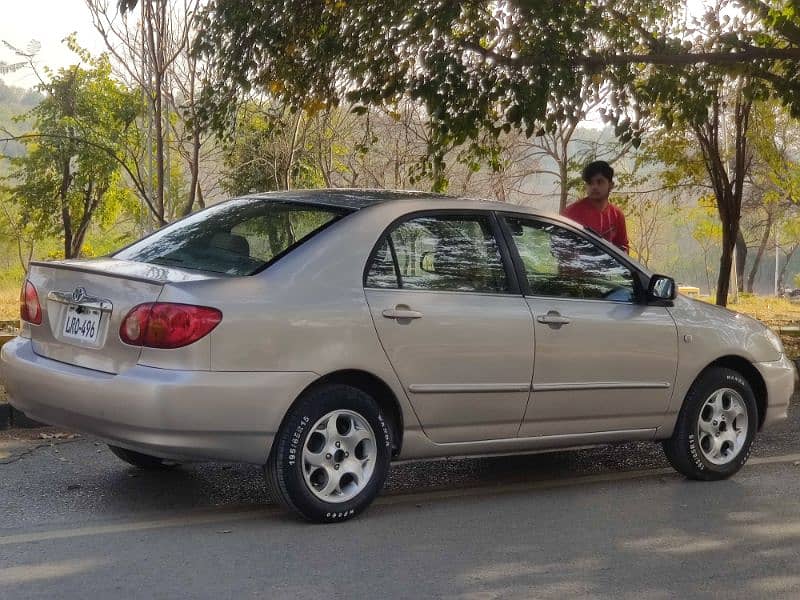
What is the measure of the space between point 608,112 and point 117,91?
36699 millimetres

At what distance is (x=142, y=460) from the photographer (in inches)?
261

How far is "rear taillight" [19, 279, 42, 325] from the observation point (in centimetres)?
581

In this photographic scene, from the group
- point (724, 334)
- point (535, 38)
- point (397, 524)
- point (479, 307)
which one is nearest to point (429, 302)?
point (479, 307)

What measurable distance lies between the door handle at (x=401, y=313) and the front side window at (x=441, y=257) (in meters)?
0.13

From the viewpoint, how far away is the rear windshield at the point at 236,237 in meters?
5.67

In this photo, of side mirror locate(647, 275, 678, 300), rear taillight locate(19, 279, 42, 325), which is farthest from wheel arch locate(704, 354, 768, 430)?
rear taillight locate(19, 279, 42, 325)

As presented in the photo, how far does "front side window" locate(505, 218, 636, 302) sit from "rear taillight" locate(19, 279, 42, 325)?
237 centimetres

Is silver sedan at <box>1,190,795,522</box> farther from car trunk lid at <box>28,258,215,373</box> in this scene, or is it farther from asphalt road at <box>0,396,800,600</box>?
asphalt road at <box>0,396,800,600</box>

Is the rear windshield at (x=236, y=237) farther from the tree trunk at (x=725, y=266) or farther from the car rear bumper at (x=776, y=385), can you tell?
the tree trunk at (x=725, y=266)

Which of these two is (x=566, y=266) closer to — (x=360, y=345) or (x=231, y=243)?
(x=360, y=345)

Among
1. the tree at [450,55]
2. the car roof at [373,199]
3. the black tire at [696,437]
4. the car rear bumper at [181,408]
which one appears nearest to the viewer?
the car rear bumper at [181,408]

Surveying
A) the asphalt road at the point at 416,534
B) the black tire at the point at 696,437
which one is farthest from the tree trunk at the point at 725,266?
the black tire at the point at 696,437

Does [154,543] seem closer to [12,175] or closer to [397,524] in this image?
A: [397,524]

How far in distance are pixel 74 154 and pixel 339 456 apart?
41433mm
